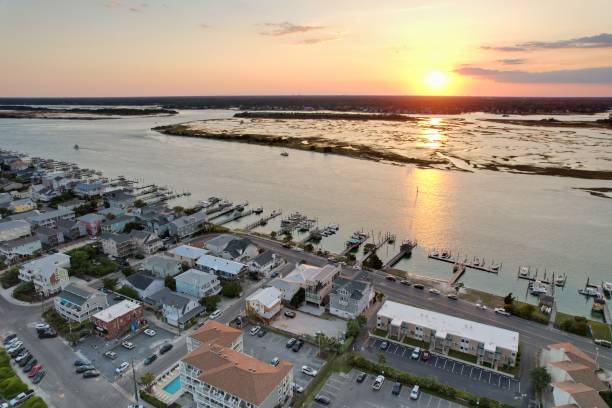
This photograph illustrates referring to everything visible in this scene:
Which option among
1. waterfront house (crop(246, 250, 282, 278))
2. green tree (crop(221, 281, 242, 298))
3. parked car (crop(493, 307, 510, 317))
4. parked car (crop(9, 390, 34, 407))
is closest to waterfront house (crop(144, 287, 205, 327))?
green tree (crop(221, 281, 242, 298))

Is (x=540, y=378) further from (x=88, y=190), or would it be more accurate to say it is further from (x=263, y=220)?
(x=88, y=190)

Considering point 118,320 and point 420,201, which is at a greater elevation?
point 420,201

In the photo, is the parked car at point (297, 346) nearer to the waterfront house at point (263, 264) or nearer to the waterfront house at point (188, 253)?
the waterfront house at point (263, 264)

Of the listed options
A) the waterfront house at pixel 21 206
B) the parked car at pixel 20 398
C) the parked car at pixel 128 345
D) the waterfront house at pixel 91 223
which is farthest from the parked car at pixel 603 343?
the waterfront house at pixel 21 206

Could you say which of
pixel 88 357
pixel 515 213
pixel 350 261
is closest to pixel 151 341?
pixel 88 357

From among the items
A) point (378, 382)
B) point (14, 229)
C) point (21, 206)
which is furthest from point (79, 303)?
point (21, 206)

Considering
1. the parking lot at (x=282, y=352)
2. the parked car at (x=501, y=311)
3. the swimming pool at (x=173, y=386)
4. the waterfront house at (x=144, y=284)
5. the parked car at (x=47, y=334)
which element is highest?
the waterfront house at (x=144, y=284)

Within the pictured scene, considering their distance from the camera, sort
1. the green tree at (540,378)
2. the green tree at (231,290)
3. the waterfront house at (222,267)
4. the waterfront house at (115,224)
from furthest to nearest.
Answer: the waterfront house at (115,224), the waterfront house at (222,267), the green tree at (231,290), the green tree at (540,378)
